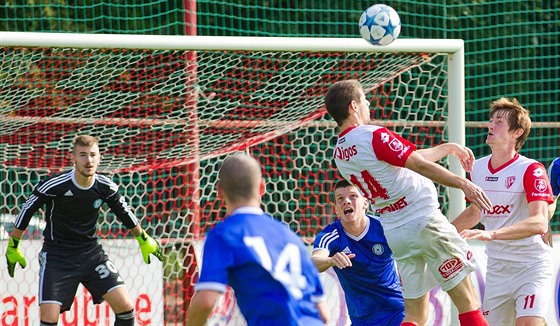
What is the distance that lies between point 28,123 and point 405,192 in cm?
351

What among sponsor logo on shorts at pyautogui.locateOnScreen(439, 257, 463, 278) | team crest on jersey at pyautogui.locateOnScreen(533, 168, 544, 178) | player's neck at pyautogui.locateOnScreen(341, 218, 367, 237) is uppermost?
team crest on jersey at pyautogui.locateOnScreen(533, 168, 544, 178)

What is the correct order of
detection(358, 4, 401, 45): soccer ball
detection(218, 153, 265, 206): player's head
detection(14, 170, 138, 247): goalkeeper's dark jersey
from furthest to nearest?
detection(14, 170, 138, 247): goalkeeper's dark jersey, detection(358, 4, 401, 45): soccer ball, detection(218, 153, 265, 206): player's head

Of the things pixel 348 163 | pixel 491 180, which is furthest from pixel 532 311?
pixel 348 163

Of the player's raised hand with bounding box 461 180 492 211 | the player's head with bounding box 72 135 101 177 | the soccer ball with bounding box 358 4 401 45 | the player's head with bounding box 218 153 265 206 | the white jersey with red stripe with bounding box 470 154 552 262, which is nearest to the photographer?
the player's head with bounding box 218 153 265 206

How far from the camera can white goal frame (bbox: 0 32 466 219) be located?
23.0ft

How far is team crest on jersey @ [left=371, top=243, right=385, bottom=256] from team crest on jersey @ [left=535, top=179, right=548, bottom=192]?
38.4 inches

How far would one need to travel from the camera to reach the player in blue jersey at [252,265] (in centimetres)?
383

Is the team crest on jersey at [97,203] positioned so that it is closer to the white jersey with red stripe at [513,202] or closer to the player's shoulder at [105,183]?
the player's shoulder at [105,183]

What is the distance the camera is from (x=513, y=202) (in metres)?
6.09

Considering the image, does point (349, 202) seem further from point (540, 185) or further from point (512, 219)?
point (540, 185)

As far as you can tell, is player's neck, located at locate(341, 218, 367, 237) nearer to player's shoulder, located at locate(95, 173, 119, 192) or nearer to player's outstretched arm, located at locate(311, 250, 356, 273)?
player's outstretched arm, located at locate(311, 250, 356, 273)

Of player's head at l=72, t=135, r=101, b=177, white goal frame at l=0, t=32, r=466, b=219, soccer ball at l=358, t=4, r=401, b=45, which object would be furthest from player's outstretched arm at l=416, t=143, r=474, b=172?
player's head at l=72, t=135, r=101, b=177

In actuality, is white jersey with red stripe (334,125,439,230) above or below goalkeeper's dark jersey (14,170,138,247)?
above

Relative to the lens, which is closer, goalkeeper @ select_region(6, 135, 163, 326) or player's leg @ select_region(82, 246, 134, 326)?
goalkeeper @ select_region(6, 135, 163, 326)
